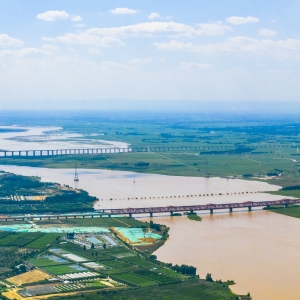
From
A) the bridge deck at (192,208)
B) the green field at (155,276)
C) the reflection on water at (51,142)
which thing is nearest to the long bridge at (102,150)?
the reflection on water at (51,142)

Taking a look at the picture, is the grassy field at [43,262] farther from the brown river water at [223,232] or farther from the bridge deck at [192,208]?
the bridge deck at [192,208]

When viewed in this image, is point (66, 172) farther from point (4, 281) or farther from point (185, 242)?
point (4, 281)

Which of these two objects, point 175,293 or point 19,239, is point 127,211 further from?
point 175,293

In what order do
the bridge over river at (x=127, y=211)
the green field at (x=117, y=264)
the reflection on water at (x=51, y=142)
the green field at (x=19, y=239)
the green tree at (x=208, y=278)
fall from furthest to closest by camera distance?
1. the reflection on water at (x=51, y=142)
2. the bridge over river at (x=127, y=211)
3. the green field at (x=19, y=239)
4. the green field at (x=117, y=264)
5. the green tree at (x=208, y=278)

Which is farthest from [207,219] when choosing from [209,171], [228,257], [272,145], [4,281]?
[272,145]

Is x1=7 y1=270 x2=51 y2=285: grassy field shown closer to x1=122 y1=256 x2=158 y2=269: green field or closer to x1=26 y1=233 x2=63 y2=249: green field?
x1=122 y1=256 x2=158 y2=269: green field
